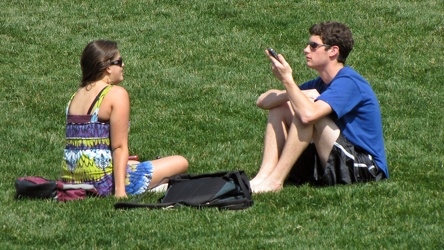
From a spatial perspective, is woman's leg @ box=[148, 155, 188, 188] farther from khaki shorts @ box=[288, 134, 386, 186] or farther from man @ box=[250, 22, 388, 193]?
khaki shorts @ box=[288, 134, 386, 186]

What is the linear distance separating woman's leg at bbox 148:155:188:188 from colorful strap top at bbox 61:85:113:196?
46 centimetres

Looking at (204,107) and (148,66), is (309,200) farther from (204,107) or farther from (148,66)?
(148,66)

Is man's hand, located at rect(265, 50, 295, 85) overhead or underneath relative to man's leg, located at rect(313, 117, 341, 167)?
overhead

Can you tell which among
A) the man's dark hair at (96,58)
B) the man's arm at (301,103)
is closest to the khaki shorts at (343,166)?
the man's arm at (301,103)

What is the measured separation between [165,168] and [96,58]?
47.9 inches

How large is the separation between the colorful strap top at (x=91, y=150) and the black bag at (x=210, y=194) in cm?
47

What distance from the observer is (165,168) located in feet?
26.6

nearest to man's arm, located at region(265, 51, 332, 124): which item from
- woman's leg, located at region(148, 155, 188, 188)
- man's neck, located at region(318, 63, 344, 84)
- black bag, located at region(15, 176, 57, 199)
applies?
man's neck, located at region(318, 63, 344, 84)

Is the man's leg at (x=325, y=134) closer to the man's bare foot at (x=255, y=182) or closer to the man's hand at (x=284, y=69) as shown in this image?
the man's hand at (x=284, y=69)

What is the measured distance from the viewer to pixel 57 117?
36.6 feet

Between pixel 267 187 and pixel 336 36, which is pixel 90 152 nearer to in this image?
pixel 267 187

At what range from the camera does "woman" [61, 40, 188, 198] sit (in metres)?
7.64

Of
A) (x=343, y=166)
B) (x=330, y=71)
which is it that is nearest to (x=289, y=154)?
(x=343, y=166)

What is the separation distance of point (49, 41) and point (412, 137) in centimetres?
684
